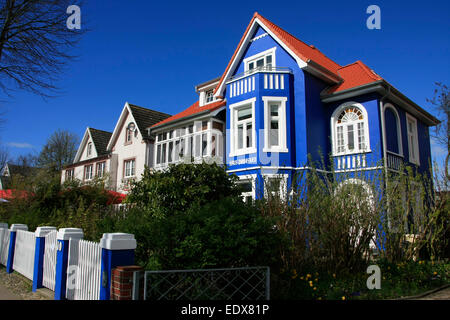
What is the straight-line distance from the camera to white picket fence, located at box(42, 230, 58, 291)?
6.99 meters

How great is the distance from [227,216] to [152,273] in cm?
153

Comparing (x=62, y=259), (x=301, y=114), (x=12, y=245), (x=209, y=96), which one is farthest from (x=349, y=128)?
(x=12, y=245)

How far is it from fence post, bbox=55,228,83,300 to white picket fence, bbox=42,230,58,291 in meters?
0.49

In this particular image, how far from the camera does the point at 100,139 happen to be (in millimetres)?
30172

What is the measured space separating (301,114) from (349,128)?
2.16 metres

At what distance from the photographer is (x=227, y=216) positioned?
5.29m

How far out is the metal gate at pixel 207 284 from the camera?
4.21m

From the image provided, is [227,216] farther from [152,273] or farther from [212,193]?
[212,193]

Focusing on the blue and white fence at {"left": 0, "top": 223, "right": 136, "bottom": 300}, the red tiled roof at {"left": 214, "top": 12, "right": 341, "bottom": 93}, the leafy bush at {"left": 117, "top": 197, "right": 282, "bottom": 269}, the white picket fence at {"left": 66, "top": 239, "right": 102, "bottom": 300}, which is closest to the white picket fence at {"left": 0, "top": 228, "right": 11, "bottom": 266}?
the blue and white fence at {"left": 0, "top": 223, "right": 136, "bottom": 300}

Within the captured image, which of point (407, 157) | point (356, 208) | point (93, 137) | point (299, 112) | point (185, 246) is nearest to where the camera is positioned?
point (185, 246)

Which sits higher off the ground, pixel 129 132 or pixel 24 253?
pixel 129 132

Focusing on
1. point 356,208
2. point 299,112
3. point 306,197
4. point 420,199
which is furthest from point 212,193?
point 299,112

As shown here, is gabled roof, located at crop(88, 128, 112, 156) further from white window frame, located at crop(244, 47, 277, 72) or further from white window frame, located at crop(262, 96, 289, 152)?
white window frame, located at crop(262, 96, 289, 152)

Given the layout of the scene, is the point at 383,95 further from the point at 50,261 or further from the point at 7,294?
the point at 7,294
